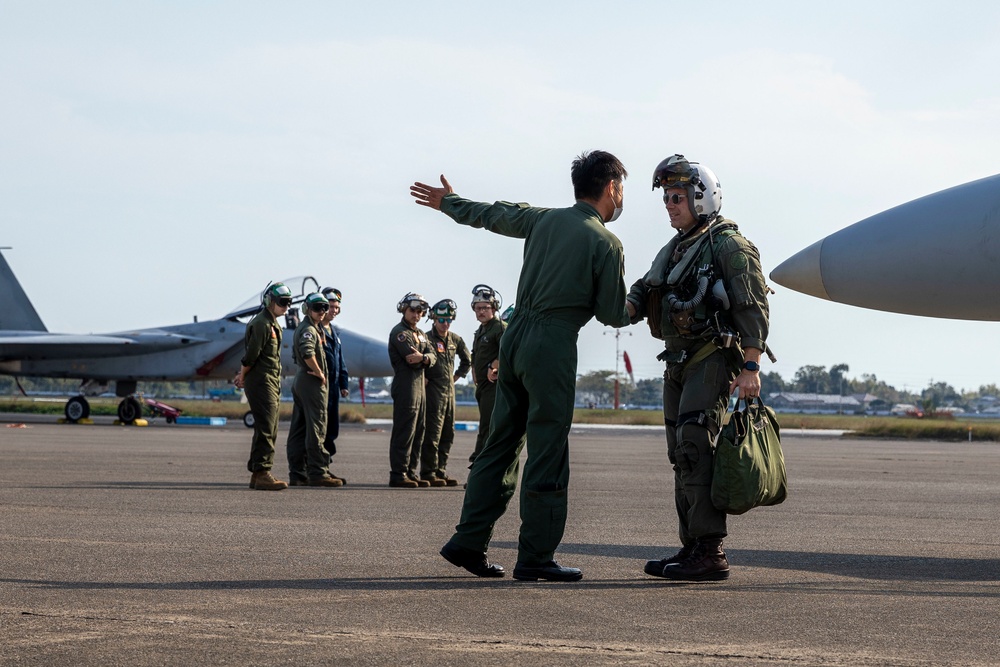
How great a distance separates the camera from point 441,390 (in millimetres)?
12836

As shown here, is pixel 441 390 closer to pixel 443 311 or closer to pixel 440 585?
pixel 443 311

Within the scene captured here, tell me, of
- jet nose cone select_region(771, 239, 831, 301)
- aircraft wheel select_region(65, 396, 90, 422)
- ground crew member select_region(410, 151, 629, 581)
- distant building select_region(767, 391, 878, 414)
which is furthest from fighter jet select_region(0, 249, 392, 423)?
distant building select_region(767, 391, 878, 414)

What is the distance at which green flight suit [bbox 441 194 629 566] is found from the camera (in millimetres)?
5449

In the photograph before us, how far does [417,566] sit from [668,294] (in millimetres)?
1715

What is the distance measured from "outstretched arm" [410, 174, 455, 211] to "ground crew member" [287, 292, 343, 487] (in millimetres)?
5565

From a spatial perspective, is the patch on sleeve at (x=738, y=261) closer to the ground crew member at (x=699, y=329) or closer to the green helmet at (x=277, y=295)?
the ground crew member at (x=699, y=329)

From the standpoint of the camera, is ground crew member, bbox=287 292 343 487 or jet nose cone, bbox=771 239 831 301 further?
ground crew member, bbox=287 292 343 487

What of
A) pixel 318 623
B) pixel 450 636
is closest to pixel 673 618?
pixel 450 636

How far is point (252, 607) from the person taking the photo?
4.36 metres

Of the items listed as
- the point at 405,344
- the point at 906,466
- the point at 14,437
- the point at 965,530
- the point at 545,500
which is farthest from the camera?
the point at 14,437

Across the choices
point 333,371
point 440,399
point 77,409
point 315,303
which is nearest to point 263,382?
point 315,303

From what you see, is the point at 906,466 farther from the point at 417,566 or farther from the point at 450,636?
the point at 450,636

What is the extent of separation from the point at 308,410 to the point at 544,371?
6392 millimetres

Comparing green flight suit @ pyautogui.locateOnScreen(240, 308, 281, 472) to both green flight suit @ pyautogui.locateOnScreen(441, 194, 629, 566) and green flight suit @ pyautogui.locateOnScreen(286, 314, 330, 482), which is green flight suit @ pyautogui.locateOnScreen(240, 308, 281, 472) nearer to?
green flight suit @ pyautogui.locateOnScreen(286, 314, 330, 482)
